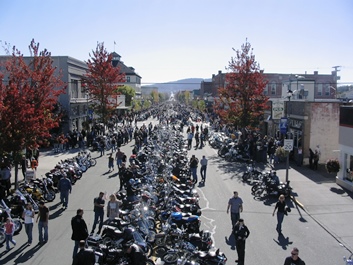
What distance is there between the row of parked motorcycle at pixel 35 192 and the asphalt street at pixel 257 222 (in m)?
0.44

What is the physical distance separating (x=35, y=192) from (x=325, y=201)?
11981 millimetres

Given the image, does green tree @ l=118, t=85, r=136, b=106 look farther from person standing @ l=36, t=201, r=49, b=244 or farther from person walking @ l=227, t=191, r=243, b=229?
person standing @ l=36, t=201, r=49, b=244

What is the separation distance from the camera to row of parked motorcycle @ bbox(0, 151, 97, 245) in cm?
1239

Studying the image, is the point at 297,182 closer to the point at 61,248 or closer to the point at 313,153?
the point at 313,153

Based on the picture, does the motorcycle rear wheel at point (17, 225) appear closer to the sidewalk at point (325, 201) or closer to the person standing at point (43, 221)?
the person standing at point (43, 221)

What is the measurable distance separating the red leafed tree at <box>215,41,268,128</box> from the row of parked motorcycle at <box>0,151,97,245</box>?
566 inches

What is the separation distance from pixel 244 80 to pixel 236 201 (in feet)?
69.5

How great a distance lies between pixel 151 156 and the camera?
23.1 m

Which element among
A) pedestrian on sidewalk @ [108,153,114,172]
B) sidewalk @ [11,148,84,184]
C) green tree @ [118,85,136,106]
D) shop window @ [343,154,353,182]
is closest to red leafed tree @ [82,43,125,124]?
sidewalk @ [11,148,84,184]

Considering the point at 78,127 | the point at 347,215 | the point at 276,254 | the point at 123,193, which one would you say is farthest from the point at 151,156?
the point at 78,127

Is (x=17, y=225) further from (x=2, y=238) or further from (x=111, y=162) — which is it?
(x=111, y=162)

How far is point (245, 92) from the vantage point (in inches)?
1257

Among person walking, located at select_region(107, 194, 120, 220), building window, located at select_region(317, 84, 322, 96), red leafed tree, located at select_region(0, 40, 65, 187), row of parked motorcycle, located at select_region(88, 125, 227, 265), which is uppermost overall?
building window, located at select_region(317, 84, 322, 96)

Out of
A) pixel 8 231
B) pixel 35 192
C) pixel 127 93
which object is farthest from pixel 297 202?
pixel 127 93
